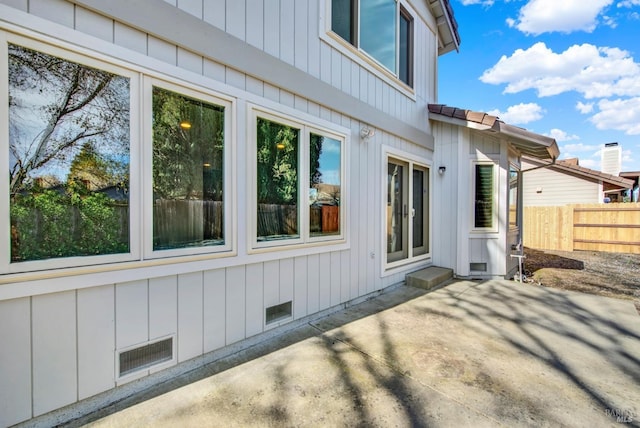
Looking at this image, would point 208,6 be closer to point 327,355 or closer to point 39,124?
point 39,124

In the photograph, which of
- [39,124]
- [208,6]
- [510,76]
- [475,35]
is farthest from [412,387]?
[510,76]

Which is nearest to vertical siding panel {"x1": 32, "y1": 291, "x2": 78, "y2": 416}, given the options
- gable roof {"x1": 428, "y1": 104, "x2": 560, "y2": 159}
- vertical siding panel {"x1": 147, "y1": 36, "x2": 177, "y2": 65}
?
vertical siding panel {"x1": 147, "y1": 36, "x2": 177, "y2": 65}

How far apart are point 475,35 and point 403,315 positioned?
9.46 m

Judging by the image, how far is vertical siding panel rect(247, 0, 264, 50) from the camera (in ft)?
8.25

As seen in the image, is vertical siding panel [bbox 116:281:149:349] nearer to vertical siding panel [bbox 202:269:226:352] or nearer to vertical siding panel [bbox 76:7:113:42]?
vertical siding panel [bbox 202:269:226:352]

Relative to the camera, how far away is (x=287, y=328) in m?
2.88

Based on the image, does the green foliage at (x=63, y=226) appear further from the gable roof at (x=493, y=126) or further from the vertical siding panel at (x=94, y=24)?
the gable roof at (x=493, y=126)

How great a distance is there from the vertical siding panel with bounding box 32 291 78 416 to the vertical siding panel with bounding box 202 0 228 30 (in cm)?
225

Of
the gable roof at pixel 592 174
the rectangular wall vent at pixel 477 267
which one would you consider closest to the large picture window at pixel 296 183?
the rectangular wall vent at pixel 477 267

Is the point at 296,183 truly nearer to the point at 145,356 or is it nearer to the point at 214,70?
the point at 214,70

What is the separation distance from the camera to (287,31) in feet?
9.36

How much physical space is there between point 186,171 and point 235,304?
123 cm

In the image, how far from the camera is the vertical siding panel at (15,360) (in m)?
1.47

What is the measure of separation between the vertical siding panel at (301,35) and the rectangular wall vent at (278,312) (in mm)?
2561
